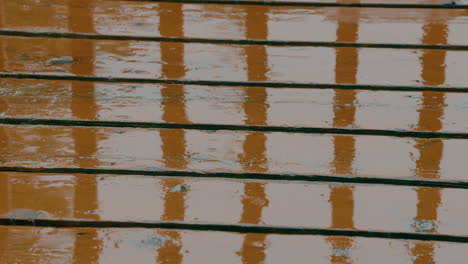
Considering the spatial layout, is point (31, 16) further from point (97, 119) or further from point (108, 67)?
point (97, 119)

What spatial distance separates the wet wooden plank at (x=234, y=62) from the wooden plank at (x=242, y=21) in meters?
0.07

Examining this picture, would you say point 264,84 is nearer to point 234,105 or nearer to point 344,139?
point 234,105

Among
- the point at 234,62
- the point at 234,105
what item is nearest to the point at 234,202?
the point at 234,105

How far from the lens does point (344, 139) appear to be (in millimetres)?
1733

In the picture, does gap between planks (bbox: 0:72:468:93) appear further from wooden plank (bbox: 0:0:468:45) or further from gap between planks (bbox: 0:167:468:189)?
gap between planks (bbox: 0:167:468:189)

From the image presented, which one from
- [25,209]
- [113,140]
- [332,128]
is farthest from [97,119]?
[332,128]

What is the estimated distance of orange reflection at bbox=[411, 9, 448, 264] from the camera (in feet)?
4.66

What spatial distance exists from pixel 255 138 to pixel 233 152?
0.08 metres

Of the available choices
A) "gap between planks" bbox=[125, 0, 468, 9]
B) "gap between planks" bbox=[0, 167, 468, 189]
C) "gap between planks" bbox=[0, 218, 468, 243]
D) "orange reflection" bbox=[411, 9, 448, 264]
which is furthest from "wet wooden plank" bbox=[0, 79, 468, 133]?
"gap between planks" bbox=[125, 0, 468, 9]

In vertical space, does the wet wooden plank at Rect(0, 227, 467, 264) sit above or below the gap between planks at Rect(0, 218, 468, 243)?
below

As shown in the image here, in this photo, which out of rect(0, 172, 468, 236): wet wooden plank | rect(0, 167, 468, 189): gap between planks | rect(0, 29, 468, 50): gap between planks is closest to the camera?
rect(0, 172, 468, 236): wet wooden plank

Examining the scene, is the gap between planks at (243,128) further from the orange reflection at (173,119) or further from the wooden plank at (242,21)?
the wooden plank at (242,21)

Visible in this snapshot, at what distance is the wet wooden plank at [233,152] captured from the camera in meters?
1.61

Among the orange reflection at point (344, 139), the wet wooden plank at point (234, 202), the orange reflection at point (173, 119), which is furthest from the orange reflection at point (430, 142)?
the orange reflection at point (173, 119)
